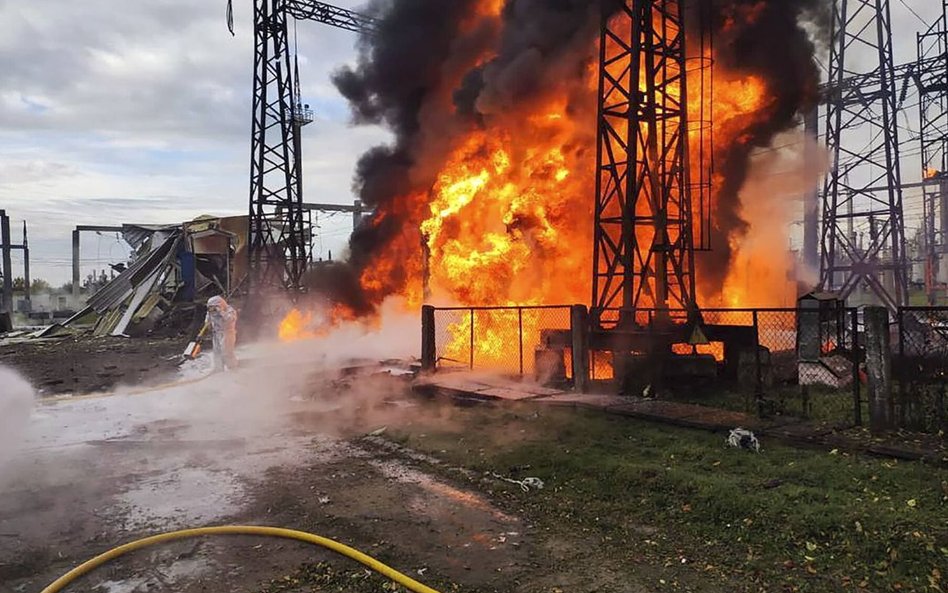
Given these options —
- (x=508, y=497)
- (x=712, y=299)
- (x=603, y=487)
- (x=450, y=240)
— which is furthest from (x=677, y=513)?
(x=712, y=299)

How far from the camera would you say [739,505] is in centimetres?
578

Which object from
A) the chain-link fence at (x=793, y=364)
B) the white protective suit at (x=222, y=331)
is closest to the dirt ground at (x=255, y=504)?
the white protective suit at (x=222, y=331)

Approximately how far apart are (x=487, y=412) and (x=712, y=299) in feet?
36.0

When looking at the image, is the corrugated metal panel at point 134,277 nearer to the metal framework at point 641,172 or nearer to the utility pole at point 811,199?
the metal framework at point 641,172

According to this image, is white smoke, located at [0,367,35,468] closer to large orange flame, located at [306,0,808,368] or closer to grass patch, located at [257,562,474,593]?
grass patch, located at [257,562,474,593]

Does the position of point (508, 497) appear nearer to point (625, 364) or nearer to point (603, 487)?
point (603, 487)

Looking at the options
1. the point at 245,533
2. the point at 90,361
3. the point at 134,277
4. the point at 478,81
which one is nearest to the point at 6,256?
the point at 134,277

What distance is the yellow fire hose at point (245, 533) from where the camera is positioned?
4633 millimetres

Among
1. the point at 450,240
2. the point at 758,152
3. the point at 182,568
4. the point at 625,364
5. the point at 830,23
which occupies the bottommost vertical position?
the point at 182,568

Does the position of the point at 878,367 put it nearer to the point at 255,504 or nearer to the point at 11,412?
the point at 255,504

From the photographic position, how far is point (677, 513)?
5.92 m

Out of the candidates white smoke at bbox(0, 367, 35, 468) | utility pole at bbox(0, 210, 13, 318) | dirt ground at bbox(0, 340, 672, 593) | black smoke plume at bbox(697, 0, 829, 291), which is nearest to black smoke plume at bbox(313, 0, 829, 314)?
black smoke plume at bbox(697, 0, 829, 291)

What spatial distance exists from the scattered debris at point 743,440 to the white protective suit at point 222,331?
39.6ft

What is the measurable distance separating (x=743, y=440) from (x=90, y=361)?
1829 cm
